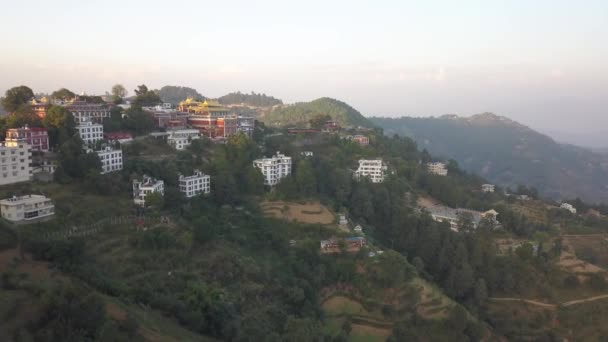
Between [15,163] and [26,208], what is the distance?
4.36 metres

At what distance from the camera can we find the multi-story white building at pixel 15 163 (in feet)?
71.8

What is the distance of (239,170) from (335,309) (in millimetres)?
11739

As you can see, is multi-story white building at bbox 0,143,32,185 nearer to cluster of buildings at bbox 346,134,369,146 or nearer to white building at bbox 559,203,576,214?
cluster of buildings at bbox 346,134,369,146

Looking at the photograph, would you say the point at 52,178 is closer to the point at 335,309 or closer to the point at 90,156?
the point at 90,156

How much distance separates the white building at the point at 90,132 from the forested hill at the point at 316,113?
51009mm

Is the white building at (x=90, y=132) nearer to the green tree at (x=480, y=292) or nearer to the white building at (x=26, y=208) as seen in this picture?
the white building at (x=26, y=208)

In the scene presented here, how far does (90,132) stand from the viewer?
2825cm

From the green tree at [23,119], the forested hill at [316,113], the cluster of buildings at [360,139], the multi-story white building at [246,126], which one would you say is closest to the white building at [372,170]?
the cluster of buildings at [360,139]

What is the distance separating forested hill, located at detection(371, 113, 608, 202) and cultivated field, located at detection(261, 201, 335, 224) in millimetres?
66347

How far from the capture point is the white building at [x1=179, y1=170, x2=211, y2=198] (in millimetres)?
26625

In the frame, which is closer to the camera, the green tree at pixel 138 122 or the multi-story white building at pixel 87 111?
the multi-story white building at pixel 87 111

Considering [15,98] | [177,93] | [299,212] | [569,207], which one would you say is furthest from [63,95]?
[177,93]

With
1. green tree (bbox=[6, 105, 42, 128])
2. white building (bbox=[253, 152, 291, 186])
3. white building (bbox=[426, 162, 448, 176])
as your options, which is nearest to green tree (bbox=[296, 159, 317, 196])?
white building (bbox=[253, 152, 291, 186])

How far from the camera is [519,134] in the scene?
12950cm
